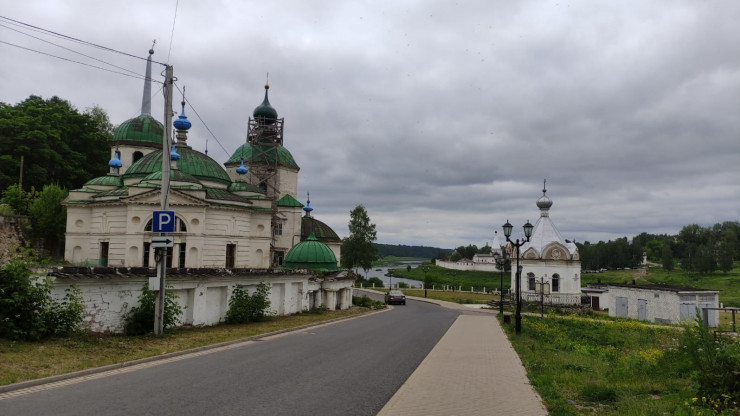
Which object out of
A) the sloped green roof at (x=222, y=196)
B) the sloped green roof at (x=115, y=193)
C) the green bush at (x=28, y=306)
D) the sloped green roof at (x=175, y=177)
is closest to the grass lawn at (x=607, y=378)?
the green bush at (x=28, y=306)

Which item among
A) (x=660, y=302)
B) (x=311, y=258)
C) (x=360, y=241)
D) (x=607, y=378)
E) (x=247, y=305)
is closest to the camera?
(x=607, y=378)

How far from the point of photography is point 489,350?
→ 583 inches

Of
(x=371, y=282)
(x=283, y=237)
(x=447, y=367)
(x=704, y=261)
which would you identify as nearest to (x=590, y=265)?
(x=704, y=261)

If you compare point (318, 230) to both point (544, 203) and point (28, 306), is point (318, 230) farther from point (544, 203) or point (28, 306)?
point (28, 306)

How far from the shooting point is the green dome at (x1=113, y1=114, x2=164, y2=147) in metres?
40.8

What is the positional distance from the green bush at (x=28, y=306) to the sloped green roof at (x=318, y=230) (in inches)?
1414

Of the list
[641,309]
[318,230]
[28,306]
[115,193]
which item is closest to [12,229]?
[115,193]

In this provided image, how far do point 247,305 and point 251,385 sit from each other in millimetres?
10771

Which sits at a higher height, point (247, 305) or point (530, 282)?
point (247, 305)

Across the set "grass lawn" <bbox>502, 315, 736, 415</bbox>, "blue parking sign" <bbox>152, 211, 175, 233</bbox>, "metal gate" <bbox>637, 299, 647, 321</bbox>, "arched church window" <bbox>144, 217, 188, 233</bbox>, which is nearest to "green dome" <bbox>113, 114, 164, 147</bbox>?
"arched church window" <bbox>144, 217, 188, 233</bbox>

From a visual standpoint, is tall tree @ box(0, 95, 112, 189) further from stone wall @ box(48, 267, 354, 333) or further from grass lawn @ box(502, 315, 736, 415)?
grass lawn @ box(502, 315, 736, 415)

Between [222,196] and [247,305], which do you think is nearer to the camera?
[247,305]

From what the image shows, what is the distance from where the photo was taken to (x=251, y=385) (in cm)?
911

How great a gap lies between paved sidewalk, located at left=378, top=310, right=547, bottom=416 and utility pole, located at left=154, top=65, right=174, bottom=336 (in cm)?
779
